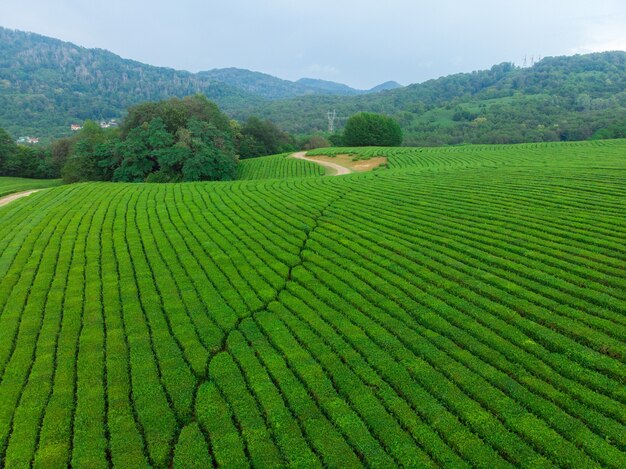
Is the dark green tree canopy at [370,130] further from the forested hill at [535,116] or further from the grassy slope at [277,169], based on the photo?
the grassy slope at [277,169]

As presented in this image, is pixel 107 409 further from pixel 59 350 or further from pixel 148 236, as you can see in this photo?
pixel 148 236

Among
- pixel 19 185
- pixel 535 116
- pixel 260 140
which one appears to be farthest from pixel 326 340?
pixel 535 116

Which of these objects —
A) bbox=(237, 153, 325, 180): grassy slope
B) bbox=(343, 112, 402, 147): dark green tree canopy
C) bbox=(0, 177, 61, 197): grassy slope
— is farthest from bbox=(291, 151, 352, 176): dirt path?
bbox=(0, 177, 61, 197): grassy slope

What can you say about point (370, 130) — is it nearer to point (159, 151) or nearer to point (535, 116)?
point (159, 151)

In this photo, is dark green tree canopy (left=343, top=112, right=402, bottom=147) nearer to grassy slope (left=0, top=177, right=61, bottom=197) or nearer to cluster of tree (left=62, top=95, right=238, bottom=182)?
cluster of tree (left=62, top=95, right=238, bottom=182)

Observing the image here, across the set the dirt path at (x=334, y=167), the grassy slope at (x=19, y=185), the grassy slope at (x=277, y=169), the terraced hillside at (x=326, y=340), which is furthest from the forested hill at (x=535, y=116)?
the grassy slope at (x=19, y=185)

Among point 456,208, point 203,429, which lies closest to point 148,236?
point 203,429

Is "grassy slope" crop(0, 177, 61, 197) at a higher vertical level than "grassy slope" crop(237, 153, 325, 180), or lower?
higher
